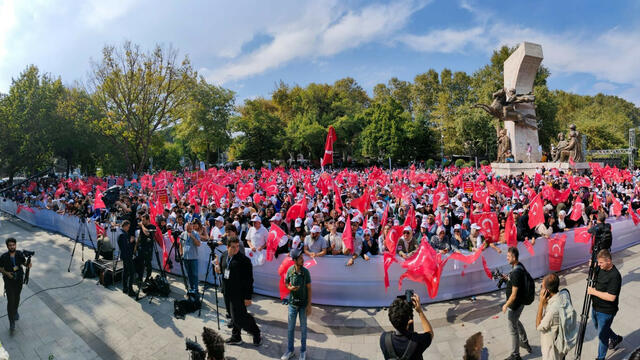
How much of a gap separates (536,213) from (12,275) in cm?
1076

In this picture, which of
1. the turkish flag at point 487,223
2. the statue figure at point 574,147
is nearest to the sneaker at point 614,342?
the turkish flag at point 487,223

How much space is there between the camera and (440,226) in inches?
276

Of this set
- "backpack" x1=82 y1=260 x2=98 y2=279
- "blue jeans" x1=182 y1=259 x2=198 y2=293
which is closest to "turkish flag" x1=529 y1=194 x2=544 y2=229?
"blue jeans" x1=182 y1=259 x2=198 y2=293

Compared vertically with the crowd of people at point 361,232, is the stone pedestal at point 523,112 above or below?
above

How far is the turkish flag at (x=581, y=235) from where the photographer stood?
7.85m

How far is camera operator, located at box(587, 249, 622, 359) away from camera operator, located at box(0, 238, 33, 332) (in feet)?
29.9

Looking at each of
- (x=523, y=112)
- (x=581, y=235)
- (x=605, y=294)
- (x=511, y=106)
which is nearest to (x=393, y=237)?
(x=605, y=294)

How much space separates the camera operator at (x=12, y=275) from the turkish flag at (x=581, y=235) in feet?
38.3

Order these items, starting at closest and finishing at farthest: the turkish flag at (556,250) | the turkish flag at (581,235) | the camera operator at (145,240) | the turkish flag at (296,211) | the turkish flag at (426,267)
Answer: the turkish flag at (426,267)
the camera operator at (145,240)
the turkish flag at (556,250)
the turkish flag at (581,235)
the turkish flag at (296,211)

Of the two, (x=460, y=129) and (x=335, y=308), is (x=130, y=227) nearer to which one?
(x=335, y=308)

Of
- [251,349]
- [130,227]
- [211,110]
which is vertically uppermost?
[211,110]

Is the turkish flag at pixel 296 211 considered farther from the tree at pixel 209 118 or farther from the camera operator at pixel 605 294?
the tree at pixel 209 118

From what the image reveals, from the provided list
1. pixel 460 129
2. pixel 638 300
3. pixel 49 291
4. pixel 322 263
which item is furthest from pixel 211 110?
pixel 638 300

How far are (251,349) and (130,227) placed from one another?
4.43 meters
